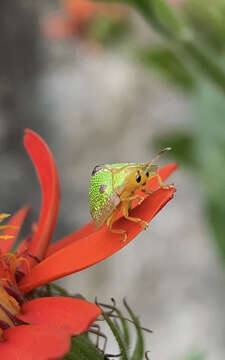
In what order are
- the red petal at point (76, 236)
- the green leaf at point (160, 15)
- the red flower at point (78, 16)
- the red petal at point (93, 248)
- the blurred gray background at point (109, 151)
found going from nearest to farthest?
the red petal at point (93, 248) → the red petal at point (76, 236) → the green leaf at point (160, 15) → the red flower at point (78, 16) → the blurred gray background at point (109, 151)

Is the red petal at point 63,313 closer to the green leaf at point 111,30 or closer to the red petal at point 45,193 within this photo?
the red petal at point 45,193

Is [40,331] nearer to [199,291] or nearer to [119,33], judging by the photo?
[119,33]

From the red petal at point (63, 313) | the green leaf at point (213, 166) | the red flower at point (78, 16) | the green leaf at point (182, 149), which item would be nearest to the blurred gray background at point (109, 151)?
the red flower at point (78, 16)

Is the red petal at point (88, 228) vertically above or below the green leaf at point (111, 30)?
below

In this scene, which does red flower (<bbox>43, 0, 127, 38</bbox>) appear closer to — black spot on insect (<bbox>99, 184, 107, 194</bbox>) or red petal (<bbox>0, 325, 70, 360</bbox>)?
black spot on insect (<bbox>99, 184, 107, 194</bbox>)

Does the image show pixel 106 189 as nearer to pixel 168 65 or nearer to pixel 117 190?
pixel 117 190

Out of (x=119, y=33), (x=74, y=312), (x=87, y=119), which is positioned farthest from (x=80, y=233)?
(x=87, y=119)

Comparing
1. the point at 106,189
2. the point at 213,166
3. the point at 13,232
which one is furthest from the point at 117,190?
the point at 213,166
